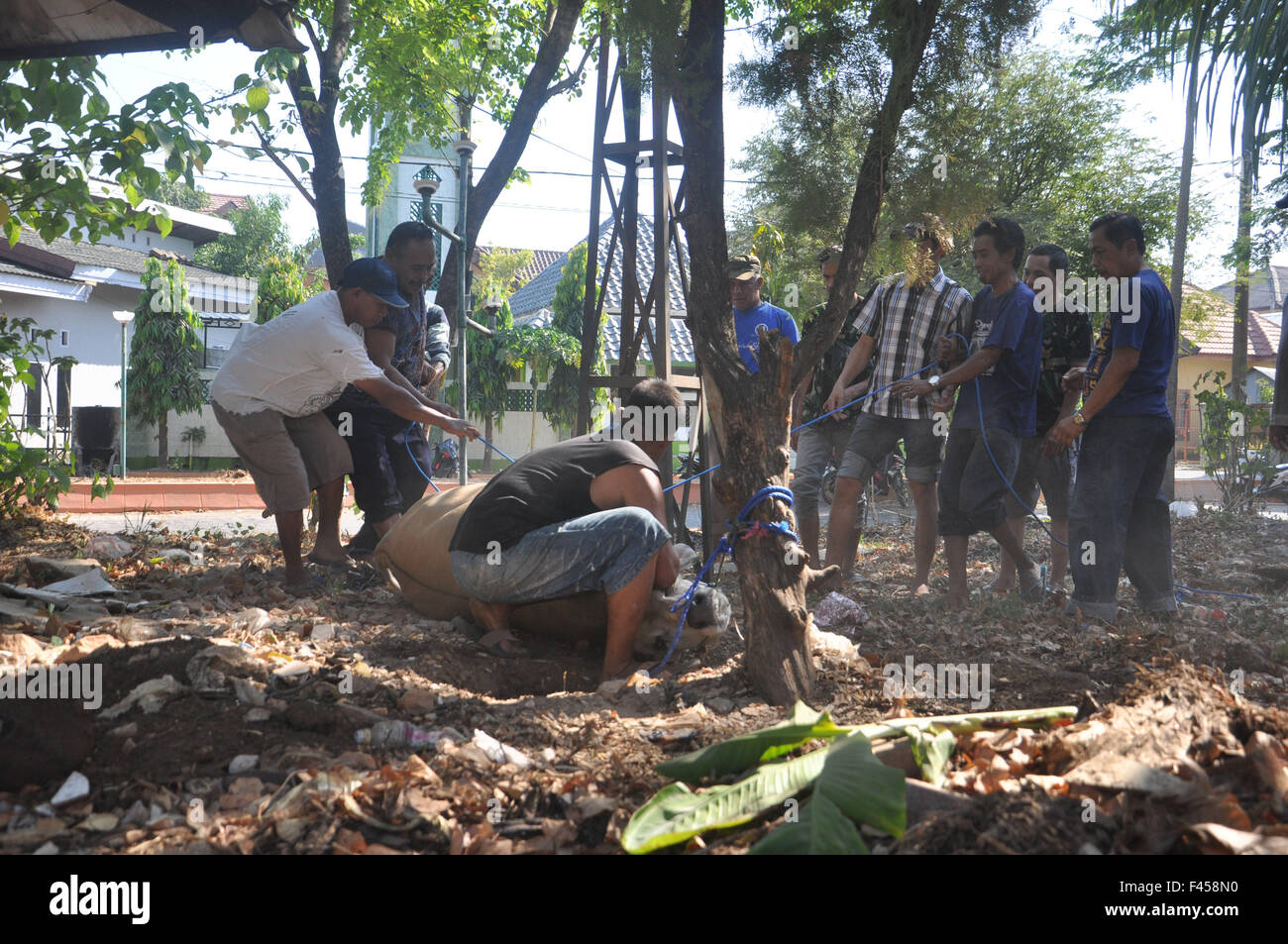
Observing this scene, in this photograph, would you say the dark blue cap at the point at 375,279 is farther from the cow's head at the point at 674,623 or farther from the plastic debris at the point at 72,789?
the plastic debris at the point at 72,789

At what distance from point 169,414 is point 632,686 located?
52.9ft

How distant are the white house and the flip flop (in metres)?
10.9

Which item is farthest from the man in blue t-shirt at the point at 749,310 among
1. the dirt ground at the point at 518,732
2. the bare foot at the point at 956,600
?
the dirt ground at the point at 518,732

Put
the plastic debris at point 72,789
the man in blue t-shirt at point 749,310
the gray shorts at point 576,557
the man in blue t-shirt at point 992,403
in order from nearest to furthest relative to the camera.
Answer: the plastic debris at point 72,789
the gray shorts at point 576,557
the man in blue t-shirt at point 992,403
the man in blue t-shirt at point 749,310

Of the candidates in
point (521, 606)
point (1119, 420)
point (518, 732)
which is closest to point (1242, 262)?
point (1119, 420)

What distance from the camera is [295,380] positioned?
5.08 m

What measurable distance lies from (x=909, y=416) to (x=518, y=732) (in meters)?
3.10

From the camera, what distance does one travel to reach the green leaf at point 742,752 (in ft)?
7.87

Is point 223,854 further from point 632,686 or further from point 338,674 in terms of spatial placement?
point 632,686

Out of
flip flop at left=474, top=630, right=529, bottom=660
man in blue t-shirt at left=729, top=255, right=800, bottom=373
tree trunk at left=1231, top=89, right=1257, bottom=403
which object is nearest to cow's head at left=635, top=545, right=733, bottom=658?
flip flop at left=474, top=630, right=529, bottom=660

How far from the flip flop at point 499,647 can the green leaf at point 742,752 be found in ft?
5.67

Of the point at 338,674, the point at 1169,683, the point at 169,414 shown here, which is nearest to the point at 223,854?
the point at 338,674

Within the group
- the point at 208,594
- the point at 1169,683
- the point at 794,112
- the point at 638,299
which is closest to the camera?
the point at 1169,683
